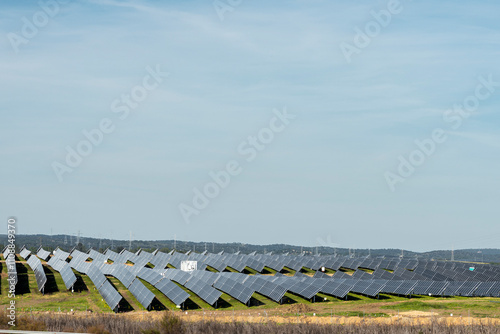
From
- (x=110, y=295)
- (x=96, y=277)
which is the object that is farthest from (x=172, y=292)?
(x=96, y=277)

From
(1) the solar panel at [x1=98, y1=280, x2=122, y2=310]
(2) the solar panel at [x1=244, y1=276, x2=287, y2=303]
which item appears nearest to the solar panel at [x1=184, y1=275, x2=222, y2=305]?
(2) the solar panel at [x1=244, y1=276, x2=287, y2=303]

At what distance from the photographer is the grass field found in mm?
37750

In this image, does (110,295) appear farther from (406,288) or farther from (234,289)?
(406,288)

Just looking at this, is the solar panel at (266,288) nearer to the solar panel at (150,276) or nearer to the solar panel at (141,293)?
the solar panel at (150,276)

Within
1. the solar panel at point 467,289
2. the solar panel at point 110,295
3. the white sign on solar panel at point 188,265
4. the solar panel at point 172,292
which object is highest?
the solar panel at point 110,295

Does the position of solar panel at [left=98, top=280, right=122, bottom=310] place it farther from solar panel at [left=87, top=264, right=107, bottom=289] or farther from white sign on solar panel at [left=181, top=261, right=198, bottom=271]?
white sign on solar panel at [left=181, top=261, right=198, bottom=271]

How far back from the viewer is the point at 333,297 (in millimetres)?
44281

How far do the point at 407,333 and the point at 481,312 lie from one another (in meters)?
16.1

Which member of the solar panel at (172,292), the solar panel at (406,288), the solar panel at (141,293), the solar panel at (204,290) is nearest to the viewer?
the solar panel at (141,293)

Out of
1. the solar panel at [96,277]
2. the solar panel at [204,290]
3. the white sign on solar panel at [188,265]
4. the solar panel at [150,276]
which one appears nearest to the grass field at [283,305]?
the solar panel at [204,290]

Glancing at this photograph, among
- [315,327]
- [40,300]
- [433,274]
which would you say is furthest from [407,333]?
[433,274]

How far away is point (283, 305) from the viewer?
4062 centimetres

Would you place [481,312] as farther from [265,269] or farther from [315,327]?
[265,269]

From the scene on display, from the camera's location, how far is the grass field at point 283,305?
3775 cm
